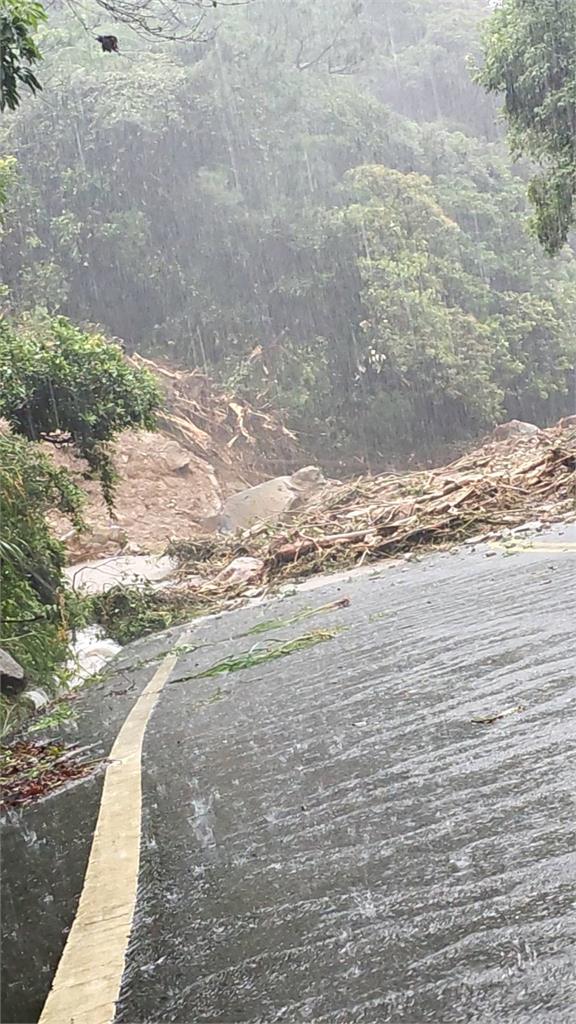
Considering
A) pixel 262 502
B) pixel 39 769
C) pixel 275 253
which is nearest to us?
pixel 39 769

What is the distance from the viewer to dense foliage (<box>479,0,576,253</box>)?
1495 cm

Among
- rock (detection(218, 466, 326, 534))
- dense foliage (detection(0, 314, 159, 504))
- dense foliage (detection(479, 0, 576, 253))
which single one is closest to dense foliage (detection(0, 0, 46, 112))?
dense foliage (detection(0, 314, 159, 504))

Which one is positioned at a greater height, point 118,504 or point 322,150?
point 322,150

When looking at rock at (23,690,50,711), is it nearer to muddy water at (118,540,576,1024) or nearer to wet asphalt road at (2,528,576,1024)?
wet asphalt road at (2,528,576,1024)

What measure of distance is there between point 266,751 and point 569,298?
32.5m

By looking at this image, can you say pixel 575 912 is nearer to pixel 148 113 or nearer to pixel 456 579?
pixel 456 579

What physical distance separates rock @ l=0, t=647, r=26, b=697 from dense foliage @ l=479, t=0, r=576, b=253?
39.7 feet

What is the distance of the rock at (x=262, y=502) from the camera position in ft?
72.2

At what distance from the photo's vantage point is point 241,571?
1339cm

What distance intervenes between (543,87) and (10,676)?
13.1 metres

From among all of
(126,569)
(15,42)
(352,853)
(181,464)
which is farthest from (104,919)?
(181,464)

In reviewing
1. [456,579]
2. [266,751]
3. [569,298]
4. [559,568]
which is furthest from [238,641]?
[569,298]

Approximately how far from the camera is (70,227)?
1115 inches

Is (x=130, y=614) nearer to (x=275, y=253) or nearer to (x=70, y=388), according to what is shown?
(x=70, y=388)
